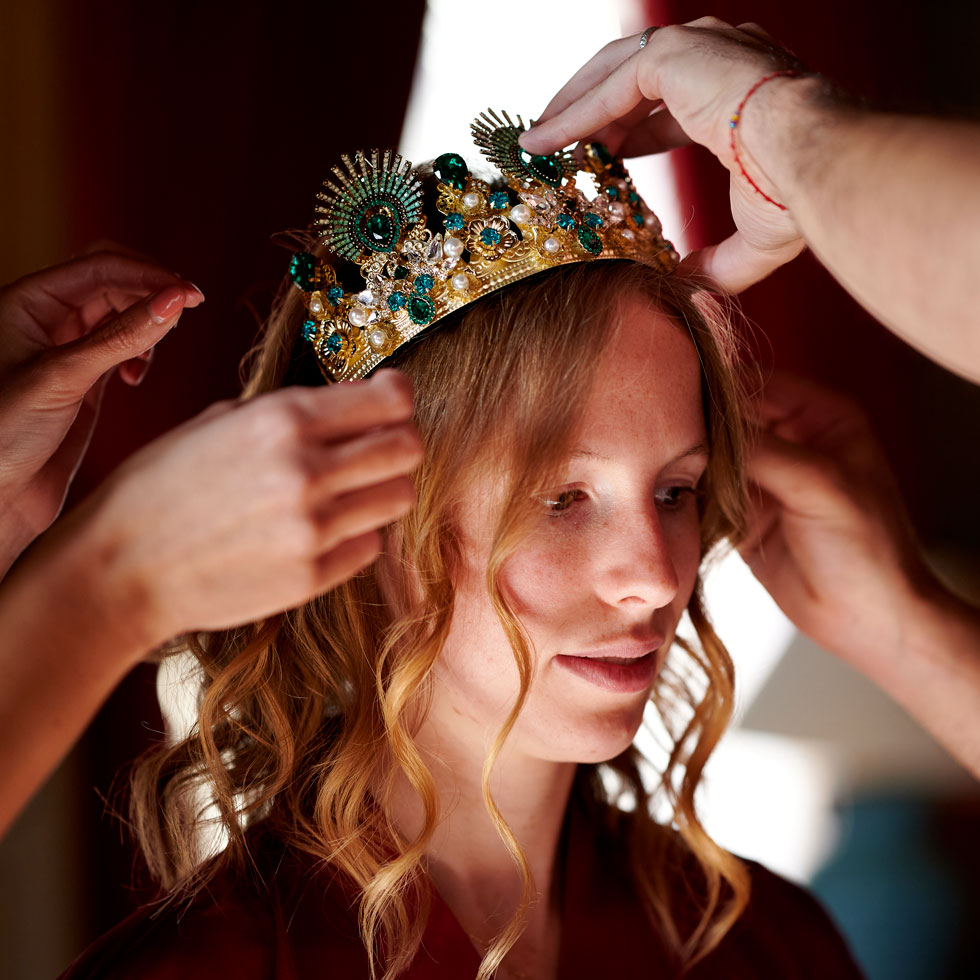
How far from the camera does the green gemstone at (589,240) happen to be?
1.02 m

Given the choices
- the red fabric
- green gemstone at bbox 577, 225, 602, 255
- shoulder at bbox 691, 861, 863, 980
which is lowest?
shoulder at bbox 691, 861, 863, 980

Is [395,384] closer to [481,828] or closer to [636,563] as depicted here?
[636,563]

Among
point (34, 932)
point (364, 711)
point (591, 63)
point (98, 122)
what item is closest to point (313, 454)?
point (364, 711)

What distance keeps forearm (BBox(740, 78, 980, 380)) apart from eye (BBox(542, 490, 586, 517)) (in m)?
0.35

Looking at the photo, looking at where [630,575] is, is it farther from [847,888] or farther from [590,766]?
[847,888]

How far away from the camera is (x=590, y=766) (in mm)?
1302

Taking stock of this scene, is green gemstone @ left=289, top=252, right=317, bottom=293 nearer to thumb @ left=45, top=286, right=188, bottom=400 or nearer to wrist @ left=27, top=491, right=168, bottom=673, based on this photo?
thumb @ left=45, top=286, right=188, bottom=400

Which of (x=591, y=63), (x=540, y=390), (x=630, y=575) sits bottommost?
(x=630, y=575)

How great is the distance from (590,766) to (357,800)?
1.21 ft

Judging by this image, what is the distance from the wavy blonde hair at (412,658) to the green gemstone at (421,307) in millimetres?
26

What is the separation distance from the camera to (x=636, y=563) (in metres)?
0.95

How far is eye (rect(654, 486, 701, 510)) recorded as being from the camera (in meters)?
1.09

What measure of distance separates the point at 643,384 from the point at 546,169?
241mm

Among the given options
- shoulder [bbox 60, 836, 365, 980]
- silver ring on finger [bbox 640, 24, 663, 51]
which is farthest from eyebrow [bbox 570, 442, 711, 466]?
shoulder [bbox 60, 836, 365, 980]
